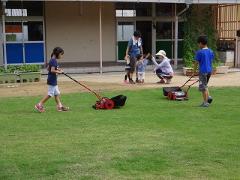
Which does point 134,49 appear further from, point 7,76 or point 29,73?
point 7,76

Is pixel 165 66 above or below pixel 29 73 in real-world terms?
above

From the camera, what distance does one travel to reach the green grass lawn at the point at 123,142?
580 centimetres

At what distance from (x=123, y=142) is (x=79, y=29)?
14233 millimetres

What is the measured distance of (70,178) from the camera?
5.51m

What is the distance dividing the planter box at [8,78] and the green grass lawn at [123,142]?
4.20 meters

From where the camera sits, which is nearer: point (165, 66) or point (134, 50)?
point (165, 66)

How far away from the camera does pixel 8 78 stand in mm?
15477

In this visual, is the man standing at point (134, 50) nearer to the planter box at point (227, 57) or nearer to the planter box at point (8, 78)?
the planter box at point (8, 78)

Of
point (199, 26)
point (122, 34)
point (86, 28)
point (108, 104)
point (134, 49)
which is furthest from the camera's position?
point (122, 34)

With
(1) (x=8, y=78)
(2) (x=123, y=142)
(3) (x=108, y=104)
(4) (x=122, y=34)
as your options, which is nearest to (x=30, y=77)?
(1) (x=8, y=78)

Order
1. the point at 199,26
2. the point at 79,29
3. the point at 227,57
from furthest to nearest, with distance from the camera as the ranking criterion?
the point at 227,57 < the point at 79,29 < the point at 199,26

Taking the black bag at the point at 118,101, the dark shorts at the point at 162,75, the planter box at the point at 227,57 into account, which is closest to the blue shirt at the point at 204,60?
the black bag at the point at 118,101

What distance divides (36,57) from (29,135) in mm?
12460

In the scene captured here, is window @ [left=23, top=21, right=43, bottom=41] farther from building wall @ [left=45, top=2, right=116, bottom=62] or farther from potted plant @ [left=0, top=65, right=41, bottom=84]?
potted plant @ [left=0, top=65, right=41, bottom=84]
